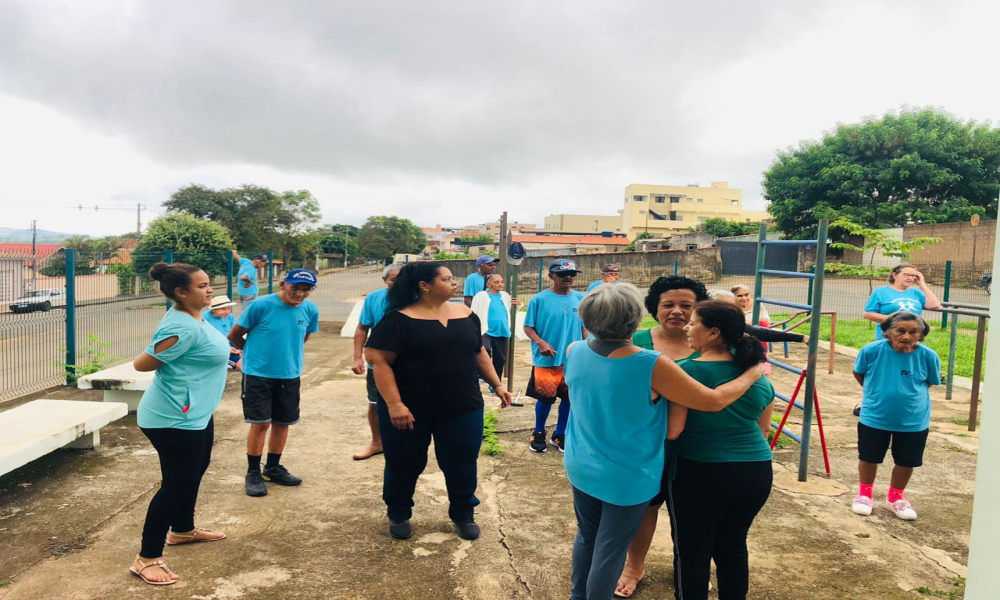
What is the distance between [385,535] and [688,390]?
2165mm

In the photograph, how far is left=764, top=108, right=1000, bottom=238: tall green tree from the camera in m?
30.3

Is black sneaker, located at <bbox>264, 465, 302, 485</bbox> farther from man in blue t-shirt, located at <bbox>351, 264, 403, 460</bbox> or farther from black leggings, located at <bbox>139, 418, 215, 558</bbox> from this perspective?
black leggings, located at <bbox>139, 418, 215, 558</bbox>

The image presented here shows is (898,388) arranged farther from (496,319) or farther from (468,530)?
(496,319)

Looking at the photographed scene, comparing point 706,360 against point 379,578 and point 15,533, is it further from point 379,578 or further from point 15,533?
point 15,533

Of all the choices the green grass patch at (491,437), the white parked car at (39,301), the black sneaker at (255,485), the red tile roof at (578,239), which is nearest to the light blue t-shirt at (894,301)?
the green grass patch at (491,437)

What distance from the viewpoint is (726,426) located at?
2475 millimetres

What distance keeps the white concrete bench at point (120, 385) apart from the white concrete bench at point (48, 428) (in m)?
0.96

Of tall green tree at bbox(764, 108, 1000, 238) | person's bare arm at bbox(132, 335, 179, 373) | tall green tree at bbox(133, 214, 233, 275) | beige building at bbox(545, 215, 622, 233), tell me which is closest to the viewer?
person's bare arm at bbox(132, 335, 179, 373)

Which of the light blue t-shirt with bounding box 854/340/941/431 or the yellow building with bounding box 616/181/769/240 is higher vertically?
the yellow building with bounding box 616/181/769/240

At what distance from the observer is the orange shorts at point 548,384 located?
5066 mm

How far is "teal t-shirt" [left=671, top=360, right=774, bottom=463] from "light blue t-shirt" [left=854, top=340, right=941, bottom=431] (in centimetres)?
198

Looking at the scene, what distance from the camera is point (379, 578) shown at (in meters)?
3.19

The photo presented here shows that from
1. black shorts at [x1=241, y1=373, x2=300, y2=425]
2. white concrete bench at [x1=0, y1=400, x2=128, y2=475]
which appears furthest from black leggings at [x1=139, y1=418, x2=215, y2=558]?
white concrete bench at [x1=0, y1=400, x2=128, y2=475]

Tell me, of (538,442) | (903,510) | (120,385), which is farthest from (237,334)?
(903,510)
